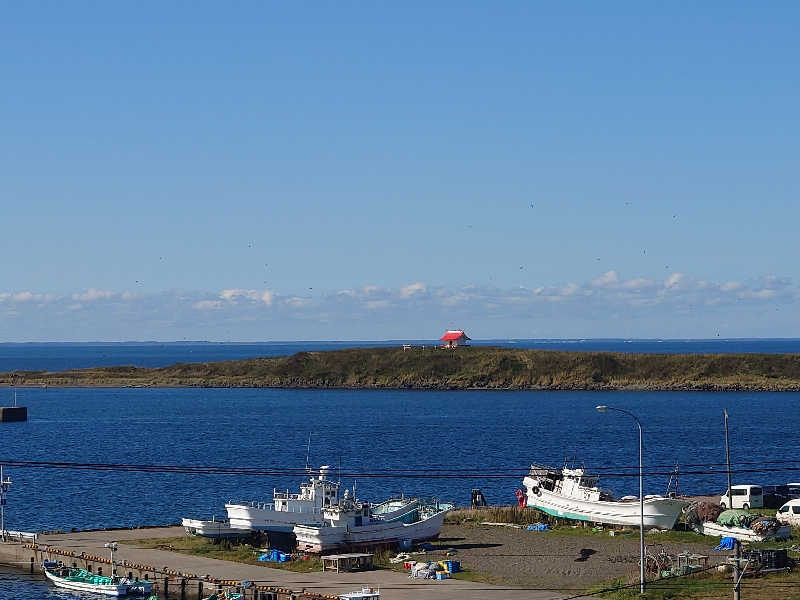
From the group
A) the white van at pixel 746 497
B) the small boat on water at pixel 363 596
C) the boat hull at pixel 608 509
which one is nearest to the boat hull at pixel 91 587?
the small boat on water at pixel 363 596

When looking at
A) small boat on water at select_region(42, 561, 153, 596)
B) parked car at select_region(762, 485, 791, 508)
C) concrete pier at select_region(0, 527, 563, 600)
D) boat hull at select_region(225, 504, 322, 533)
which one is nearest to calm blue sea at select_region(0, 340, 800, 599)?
small boat on water at select_region(42, 561, 153, 596)

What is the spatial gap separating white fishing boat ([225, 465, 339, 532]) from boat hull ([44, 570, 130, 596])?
10927mm

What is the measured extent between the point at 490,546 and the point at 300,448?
2759 inches

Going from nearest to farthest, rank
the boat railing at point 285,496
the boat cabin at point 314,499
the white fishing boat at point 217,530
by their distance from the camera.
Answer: the white fishing boat at point 217,530
the boat cabin at point 314,499
the boat railing at point 285,496

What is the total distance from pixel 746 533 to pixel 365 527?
20761 mm

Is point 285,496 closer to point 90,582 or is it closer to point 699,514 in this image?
point 90,582

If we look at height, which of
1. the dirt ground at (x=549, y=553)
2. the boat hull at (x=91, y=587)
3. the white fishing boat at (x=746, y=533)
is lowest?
the boat hull at (x=91, y=587)

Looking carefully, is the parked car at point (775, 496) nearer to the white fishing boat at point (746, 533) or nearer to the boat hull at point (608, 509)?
the boat hull at point (608, 509)

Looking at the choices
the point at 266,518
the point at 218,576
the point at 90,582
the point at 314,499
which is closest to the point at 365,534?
the point at 314,499

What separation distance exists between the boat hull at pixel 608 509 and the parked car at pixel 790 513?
6.46m

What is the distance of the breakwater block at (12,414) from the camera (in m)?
188

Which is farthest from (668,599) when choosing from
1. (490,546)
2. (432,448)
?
(432,448)

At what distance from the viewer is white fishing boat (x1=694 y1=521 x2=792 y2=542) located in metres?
67.2

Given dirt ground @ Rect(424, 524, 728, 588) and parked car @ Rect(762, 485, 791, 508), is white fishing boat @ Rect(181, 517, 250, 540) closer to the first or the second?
dirt ground @ Rect(424, 524, 728, 588)
